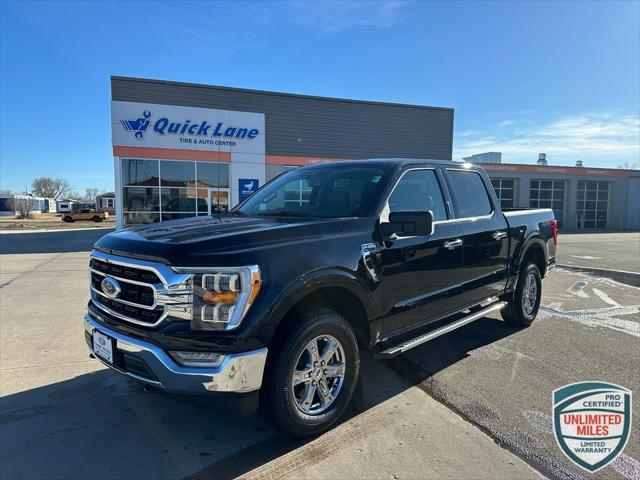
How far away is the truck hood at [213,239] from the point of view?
8.43 ft

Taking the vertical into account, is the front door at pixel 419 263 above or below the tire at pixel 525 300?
above

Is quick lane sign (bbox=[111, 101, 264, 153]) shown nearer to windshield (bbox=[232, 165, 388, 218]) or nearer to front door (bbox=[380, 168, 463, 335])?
windshield (bbox=[232, 165, 388, 218])

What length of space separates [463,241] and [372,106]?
19.8 m

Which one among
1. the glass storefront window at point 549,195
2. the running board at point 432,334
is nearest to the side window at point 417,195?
the running board at point 432,334

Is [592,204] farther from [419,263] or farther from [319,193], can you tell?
[319,193]

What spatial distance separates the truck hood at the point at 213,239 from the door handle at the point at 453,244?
130 centimetres

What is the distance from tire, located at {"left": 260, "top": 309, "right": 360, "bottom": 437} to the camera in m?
2.72

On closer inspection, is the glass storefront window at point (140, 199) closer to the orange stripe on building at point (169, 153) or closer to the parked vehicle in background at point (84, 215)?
the orange stripe on building at point (169, 153)

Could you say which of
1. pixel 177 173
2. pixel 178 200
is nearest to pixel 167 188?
pixel 178 200

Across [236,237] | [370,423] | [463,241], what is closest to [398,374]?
[370,423]

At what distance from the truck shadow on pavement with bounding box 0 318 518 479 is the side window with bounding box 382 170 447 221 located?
1571 mm

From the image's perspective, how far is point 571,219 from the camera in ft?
107

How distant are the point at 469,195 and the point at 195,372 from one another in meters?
3.50

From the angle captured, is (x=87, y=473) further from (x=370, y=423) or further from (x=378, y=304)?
(x=378, y=304)
